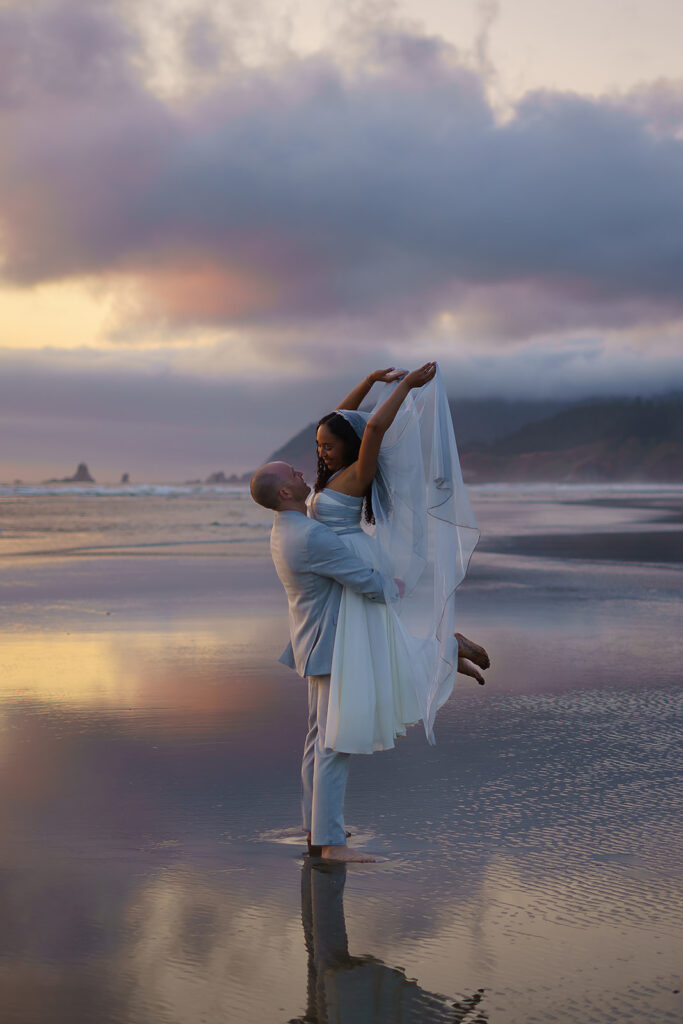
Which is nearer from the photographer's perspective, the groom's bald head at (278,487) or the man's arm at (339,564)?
the man's arm at (339,564)

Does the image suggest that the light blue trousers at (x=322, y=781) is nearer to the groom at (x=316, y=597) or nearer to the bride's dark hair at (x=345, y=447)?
the groom at (x=316, y=597)

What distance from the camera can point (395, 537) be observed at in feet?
15.0

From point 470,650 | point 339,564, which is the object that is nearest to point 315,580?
point 339,564

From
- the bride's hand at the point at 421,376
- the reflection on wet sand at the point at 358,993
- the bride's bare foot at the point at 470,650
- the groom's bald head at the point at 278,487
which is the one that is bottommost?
the reflection on wet sand at the point at 358,993

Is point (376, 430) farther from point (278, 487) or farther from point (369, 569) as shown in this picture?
point (369, 569)

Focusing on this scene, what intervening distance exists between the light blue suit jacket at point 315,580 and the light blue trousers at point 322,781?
0.13m

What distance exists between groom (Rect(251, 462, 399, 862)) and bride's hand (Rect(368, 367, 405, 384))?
1.99ft

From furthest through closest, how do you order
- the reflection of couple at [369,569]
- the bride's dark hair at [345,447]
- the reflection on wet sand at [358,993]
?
the bride's dark hair at [345,447] < the reflection of couple at [369,569] < the reflection on wet sand at [358,993]

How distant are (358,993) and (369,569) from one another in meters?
1.68

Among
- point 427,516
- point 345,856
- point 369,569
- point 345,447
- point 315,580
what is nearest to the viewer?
point 345,856

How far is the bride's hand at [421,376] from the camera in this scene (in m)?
4.43

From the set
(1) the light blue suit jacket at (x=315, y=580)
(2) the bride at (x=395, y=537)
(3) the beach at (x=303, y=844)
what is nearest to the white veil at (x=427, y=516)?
(2) the bride at (x=395, y=537)

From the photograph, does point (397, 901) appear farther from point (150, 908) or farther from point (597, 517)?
point (597, 517)

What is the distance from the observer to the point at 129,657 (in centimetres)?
845
